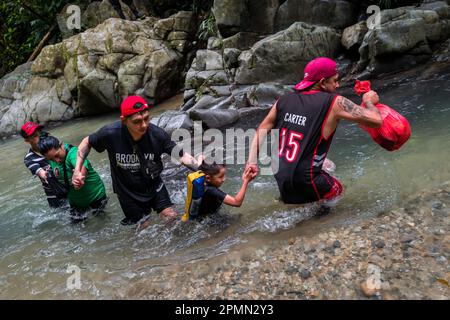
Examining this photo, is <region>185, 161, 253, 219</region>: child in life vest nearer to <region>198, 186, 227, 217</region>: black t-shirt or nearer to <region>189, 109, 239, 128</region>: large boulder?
<region>198, 186, 227, 217</region>: black t-shirt

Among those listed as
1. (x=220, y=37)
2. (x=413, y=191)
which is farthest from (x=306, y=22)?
(x=413, y=191)

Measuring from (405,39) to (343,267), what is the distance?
8.40 metres

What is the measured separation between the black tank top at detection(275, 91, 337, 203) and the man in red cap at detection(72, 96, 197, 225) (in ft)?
3.19

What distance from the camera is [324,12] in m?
11.1

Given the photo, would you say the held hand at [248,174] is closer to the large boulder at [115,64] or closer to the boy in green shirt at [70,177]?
the boy in green shirt at [70,177]

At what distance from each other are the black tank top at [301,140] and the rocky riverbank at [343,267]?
49 centimetres

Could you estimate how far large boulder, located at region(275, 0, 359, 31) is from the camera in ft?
36.4

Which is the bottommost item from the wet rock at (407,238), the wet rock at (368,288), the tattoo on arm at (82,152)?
the wet rock at (407,238)

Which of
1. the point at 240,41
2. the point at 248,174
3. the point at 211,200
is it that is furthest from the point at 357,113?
the point at 240,41

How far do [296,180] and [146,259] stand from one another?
1647 millimetres

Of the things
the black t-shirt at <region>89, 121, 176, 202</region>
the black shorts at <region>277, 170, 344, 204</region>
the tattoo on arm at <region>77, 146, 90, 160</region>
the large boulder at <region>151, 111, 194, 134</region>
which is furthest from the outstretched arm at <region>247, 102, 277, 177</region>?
the large boulder at <region>151, 111, 194, 134</region>

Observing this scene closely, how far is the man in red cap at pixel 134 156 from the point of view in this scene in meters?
3.78

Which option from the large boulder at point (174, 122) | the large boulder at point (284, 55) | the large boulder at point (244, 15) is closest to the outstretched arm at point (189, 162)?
the large boulder at point (174, 122)
